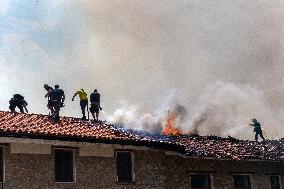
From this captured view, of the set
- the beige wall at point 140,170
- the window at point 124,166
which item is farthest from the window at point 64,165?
the window at point 124,166

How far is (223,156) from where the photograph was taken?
2334cm

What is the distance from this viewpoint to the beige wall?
16594mm

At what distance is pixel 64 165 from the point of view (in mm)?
17781

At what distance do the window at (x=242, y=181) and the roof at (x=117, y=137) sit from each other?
1.22 metres

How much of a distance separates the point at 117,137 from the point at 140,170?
1.81 metres

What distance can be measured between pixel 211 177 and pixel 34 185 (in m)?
9.97

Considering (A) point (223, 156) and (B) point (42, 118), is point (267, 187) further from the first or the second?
(B) point (42, 118)

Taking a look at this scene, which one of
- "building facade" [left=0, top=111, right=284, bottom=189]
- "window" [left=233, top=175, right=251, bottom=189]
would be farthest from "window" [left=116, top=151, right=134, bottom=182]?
"window" [left=233, top=175, right=251, bottom=189]

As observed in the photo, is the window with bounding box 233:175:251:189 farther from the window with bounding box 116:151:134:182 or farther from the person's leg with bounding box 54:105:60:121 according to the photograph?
the person's leg with bounding box 54:105:60:121

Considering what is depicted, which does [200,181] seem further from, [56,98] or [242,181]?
[56,98]

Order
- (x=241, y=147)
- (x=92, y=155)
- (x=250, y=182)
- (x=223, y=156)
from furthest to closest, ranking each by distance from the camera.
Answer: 1. (x=241, y=147)
2. (x=250, y=182)
3. (x=223, y=156)
4. (x=92, y=155)

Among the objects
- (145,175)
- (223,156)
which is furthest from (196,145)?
(145,175)

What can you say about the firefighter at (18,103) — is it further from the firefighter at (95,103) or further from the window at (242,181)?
the window at (242,181)

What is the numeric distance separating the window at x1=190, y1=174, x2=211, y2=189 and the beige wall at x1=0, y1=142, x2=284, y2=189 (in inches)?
11.7
